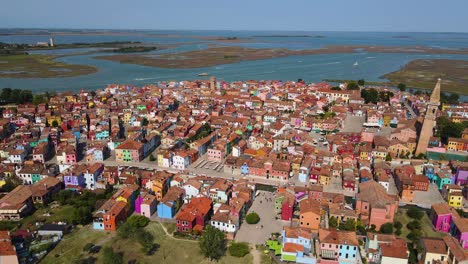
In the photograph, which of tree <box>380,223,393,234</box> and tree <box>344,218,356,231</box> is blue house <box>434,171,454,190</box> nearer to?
tree <box>380,223,393,234</box>

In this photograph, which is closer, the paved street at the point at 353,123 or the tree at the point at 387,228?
the tree at the point at 387,228

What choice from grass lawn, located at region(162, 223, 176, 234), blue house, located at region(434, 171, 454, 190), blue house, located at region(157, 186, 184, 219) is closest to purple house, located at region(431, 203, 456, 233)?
blue house, located at region(434, 171, 454, 190)

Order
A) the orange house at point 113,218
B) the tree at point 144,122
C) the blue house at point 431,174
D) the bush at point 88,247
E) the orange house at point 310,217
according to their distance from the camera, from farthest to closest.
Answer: the tree at point 144,122
the blue house at point 431,174
the orange house at point 113,218
the orange house at point 310,217
the bush at point 88,247

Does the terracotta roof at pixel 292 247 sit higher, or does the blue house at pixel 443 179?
the blue house at pixel 443 179

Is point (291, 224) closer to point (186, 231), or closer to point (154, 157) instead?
point (186, 231)

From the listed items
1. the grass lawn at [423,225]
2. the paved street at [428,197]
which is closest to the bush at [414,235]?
the grass lawn at [423,225]

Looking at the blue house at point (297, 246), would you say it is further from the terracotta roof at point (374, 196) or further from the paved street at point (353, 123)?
the paved street at point (353, 123)

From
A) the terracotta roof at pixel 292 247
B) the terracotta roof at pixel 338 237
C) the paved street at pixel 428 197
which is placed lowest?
the paved street at pixel 428 197
